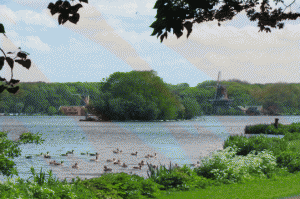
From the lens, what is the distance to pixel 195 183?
780cm

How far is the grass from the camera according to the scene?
562 cm

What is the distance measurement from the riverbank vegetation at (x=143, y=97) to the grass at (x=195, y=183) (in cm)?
5346

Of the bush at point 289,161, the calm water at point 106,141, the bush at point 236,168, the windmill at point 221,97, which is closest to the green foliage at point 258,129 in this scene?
the calm water at point 106,141

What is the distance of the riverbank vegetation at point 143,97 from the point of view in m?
83.2

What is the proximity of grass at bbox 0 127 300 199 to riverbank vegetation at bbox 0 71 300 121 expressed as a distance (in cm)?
5346

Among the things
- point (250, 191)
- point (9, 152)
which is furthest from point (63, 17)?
point (9, 152)

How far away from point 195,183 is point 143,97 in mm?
75913

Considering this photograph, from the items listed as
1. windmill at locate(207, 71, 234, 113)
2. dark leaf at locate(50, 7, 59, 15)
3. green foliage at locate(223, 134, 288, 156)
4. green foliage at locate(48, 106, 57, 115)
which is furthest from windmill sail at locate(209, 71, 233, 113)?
dark leaf at locate(50, 7, 59, 15)

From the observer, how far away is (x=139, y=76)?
88.9m

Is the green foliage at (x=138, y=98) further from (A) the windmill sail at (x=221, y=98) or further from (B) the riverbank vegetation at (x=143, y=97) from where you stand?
(A) the windmill sail at (x=221, y=98)

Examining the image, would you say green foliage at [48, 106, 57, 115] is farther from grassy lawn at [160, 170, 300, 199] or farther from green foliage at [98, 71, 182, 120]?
grassy lawn at [160, 170, 300, 199]

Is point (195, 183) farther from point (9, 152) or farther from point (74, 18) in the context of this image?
point (74, 18)

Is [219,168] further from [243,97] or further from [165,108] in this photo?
[243,97]

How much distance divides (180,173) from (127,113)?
7649 cm
